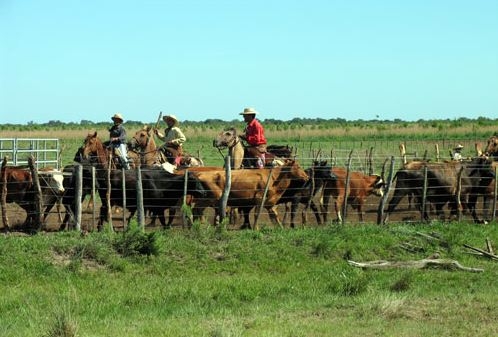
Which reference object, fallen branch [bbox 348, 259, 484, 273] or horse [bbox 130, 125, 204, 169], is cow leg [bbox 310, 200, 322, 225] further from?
fallen branch [bbox 348, 259, 484, 273]

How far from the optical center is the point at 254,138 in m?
20.9

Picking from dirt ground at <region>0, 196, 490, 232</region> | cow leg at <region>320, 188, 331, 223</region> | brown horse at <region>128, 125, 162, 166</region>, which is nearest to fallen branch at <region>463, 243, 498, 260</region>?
dirt ground at <region>0, 196, 490, 232</region>

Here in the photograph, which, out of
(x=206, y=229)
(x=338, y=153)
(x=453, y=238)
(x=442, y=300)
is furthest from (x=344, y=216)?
(x=338, y=153)

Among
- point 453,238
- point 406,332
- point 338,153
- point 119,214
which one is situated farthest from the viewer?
point 338,153

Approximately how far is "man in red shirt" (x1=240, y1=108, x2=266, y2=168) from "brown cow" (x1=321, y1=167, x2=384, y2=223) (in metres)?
1.65

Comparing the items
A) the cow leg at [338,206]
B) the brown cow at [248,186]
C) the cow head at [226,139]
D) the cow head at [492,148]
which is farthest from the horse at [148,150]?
the cow head at [492,148]

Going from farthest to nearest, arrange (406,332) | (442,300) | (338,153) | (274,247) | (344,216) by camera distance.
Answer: (338,153) < (344,216) < (274,247) < (442,300) < (406,332)

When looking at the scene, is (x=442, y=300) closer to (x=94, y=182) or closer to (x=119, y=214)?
(x=94, y=182)

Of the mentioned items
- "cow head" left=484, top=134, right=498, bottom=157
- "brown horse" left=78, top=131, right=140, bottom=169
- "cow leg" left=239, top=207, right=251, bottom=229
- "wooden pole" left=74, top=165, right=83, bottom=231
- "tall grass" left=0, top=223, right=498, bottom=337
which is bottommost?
"tall grass" left=0, top=223, right=498, bottom=337

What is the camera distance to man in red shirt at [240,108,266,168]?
20.9 m

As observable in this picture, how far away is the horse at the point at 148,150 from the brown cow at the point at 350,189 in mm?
3367

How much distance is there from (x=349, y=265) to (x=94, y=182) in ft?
17.3

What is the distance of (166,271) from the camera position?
15.3m

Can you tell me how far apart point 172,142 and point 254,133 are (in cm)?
210
